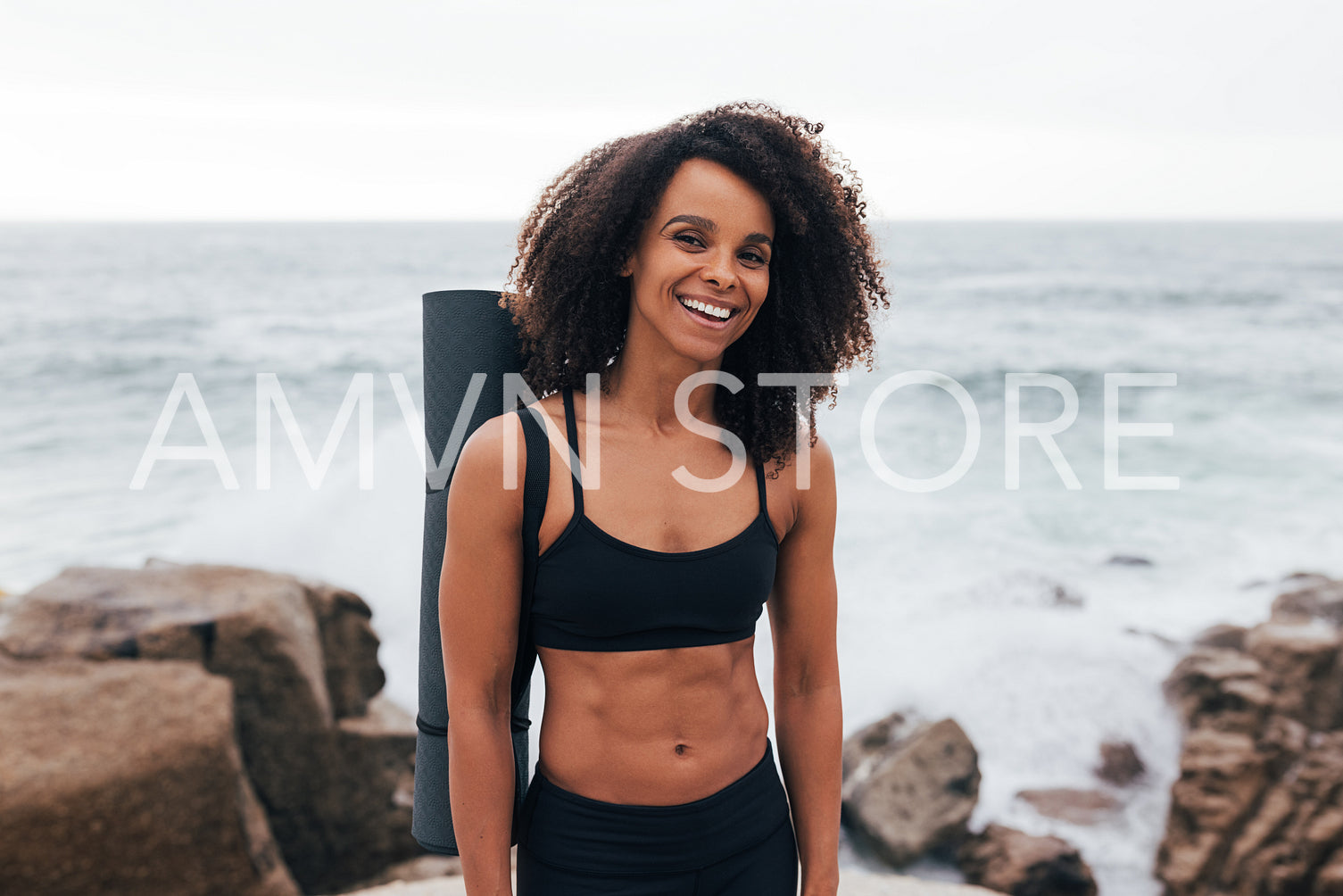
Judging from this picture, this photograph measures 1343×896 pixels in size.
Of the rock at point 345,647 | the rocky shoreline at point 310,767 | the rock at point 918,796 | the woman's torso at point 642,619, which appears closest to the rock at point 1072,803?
the rocky shoreline at point 310,767

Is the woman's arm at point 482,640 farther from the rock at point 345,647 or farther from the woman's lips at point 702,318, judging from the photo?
the rock at point 345,647

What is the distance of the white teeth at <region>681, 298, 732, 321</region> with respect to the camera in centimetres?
178

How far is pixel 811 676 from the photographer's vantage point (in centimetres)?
204

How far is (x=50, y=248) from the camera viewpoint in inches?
1897

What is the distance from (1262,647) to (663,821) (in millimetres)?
6495

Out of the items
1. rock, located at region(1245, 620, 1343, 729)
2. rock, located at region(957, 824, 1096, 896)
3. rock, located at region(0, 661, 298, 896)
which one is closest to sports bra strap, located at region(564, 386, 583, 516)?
rock, located at region(0, 661, 298, 896)

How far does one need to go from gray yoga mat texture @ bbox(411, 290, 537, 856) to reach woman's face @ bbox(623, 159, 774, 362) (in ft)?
1.13

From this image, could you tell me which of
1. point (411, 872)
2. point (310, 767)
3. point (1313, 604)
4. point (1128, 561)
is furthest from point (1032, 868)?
point (1128, 561)

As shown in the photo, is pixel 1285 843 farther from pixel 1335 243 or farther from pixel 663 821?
pixel 1335 243

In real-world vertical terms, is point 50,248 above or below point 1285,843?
above

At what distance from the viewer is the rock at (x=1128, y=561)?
1151 centimetres

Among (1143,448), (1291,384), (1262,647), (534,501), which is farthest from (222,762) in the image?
(1291,384)

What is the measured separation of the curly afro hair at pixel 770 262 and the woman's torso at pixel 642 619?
0.50 feet

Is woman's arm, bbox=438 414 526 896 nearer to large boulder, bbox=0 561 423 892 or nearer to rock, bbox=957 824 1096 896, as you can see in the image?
→ large boulder, bbox=0 561 423 892
